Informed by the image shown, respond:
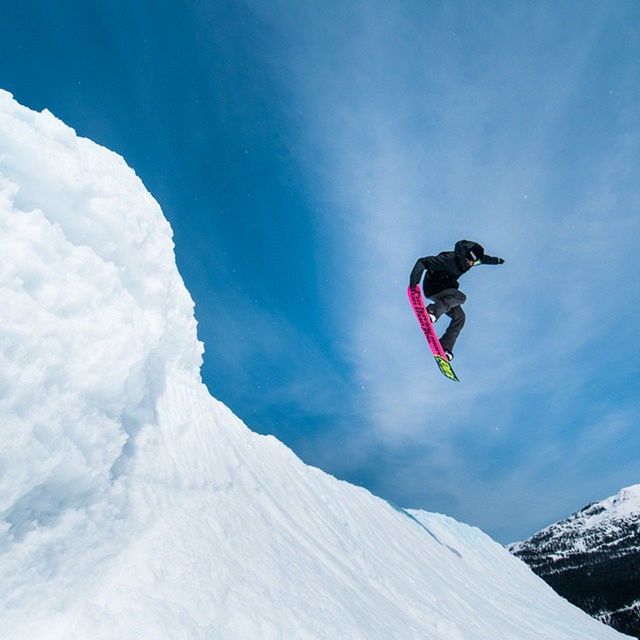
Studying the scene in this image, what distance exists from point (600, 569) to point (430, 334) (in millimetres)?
153978

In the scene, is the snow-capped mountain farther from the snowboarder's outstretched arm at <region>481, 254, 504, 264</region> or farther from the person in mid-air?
the snowboarder's outstretched arm at <region>481, 254, 504, 264</region>

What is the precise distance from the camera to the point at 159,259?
6.11 m

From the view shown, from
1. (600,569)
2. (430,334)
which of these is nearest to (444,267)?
(430,334)

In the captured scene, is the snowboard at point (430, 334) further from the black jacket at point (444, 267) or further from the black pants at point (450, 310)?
the black jacket at point (444, 267)

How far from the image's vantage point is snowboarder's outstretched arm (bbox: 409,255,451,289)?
10.0 meters

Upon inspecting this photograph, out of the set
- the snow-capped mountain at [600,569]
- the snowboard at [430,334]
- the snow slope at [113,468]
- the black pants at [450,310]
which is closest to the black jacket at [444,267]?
the black pants at [450,310]

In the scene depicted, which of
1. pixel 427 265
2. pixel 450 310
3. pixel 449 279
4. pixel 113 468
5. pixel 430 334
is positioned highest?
pixel 427 265

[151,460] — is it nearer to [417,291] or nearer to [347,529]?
[347,529]

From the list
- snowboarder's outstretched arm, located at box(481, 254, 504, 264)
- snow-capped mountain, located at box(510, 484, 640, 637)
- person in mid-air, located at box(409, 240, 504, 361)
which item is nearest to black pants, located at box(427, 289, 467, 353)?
person in mid-air, located at box(409, 240, 504, 361)

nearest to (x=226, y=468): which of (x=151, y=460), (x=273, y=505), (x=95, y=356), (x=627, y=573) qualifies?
(x=273, y=505)

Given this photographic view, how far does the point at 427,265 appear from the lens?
1014 cm

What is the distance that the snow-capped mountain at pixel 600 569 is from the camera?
8888 cm

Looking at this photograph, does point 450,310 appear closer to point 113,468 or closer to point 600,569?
point 113,468

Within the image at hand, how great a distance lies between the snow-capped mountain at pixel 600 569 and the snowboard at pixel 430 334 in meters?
98.7
